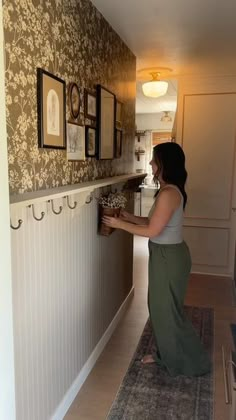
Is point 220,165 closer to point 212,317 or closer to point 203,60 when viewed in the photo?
point 203,60

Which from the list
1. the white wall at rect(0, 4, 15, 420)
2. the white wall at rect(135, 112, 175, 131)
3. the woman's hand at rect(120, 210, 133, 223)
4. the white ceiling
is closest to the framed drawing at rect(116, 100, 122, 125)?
the white ceiling

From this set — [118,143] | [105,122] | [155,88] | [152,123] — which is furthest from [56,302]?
[152,123]

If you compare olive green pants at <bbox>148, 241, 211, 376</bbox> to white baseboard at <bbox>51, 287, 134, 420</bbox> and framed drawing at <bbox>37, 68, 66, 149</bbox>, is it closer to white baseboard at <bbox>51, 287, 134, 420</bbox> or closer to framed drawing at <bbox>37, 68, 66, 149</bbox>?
white baseboard at <bbox>51, 287, 134, 420</bbox>

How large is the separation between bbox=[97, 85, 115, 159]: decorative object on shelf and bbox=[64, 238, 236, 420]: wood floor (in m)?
1.39

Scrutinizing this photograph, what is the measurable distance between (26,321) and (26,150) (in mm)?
701

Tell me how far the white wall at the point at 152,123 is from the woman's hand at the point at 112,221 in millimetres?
5125

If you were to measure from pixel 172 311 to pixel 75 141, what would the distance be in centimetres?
120

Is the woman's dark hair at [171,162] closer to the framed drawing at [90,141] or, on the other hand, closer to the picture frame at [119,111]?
the framed drawing at [90,141]

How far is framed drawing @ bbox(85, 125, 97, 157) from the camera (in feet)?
6.73

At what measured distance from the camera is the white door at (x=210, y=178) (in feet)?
12.8

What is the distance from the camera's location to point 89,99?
2.04 m

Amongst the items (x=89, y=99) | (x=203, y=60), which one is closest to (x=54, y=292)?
(x=89, y=99)

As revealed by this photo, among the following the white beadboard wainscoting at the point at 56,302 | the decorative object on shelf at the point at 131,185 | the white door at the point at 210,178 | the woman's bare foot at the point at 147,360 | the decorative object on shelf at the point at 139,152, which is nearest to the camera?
the white beadboard wainscoting at the point at 56,302

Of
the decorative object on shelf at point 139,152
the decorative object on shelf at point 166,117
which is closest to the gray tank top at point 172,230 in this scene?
the decorative object on shelf at point 166,117
